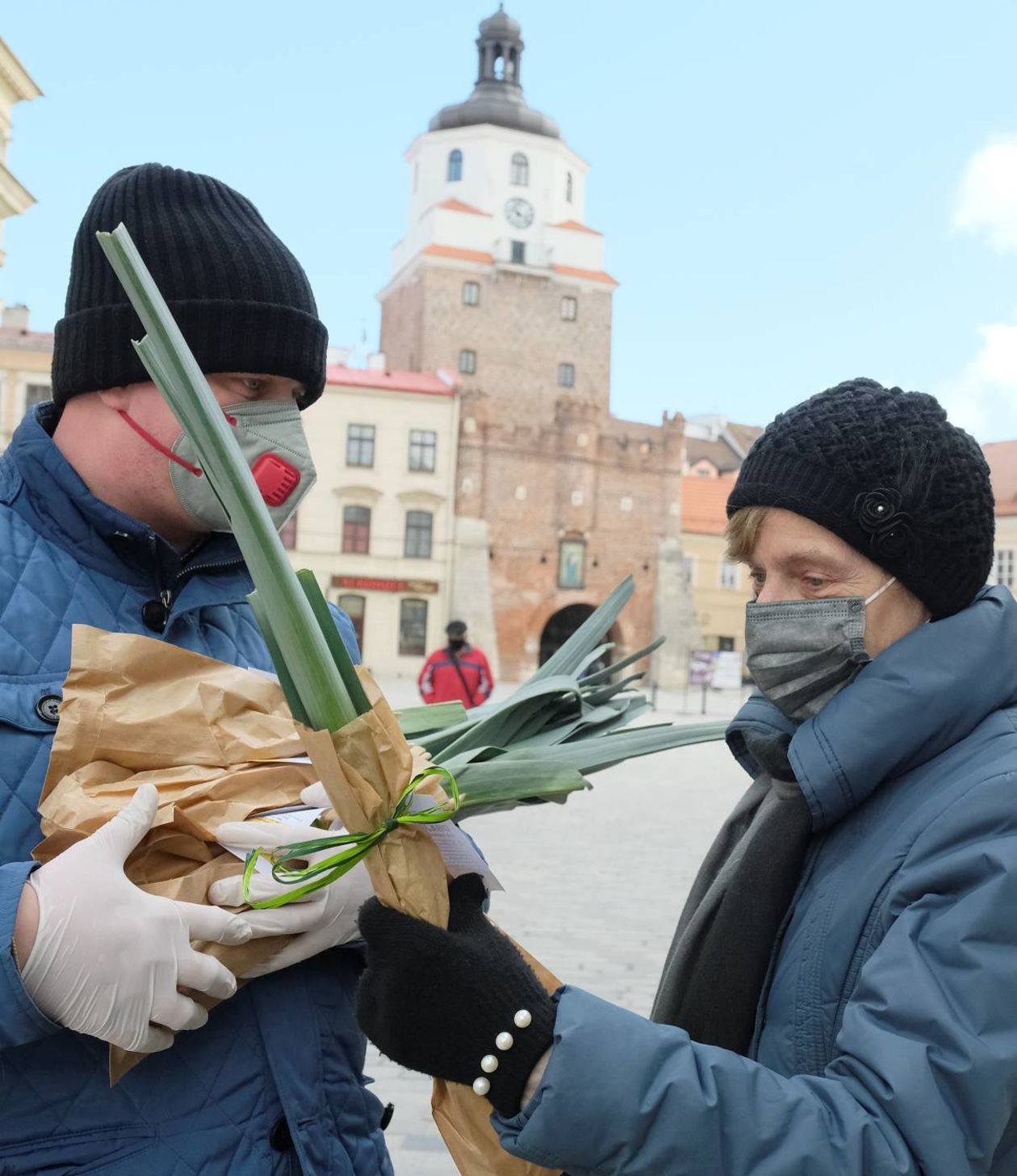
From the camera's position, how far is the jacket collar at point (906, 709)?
5.16 ft

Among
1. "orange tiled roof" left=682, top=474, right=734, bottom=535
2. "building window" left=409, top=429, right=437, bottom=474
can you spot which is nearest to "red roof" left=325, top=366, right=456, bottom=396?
"building window" left=409, top=429, right=437, bottom=474

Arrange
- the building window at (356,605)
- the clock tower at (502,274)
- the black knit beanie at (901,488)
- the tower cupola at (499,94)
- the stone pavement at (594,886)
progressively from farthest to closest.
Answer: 1. the tower cupola at (499,94)
2. the clock tower at (502,274)
3. the building window at (356,605)
4. the stone pavement at (594,886)
5. the black knit beanie at (901,488)

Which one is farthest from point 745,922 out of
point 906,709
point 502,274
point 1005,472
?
point 1005,472

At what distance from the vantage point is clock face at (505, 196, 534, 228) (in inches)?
1962

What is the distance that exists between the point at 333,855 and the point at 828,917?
67cm

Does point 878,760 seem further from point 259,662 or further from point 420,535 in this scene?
point 420,535

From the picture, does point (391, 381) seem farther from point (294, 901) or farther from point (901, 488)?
point (294, 901)

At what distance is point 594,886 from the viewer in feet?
26.3

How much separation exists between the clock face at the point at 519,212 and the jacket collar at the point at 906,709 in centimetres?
5018

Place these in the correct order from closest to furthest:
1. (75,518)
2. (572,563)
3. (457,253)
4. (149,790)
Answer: (149,790), (75,518), (572,563), (457,253)

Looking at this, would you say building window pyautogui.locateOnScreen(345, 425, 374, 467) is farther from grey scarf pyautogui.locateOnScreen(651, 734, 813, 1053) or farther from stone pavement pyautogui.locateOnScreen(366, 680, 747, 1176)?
grey scarf pyautogui.locateOnScreen(651, 734, 813, 1053)

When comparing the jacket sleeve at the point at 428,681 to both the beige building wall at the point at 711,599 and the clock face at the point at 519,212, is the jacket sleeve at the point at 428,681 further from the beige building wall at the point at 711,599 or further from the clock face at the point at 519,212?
the clock face at the point at 519,212

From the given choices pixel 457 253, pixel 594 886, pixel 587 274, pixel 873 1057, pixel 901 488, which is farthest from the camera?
pixel 587 274

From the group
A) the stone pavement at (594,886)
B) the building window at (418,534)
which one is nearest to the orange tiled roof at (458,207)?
the building window at (418,534)
